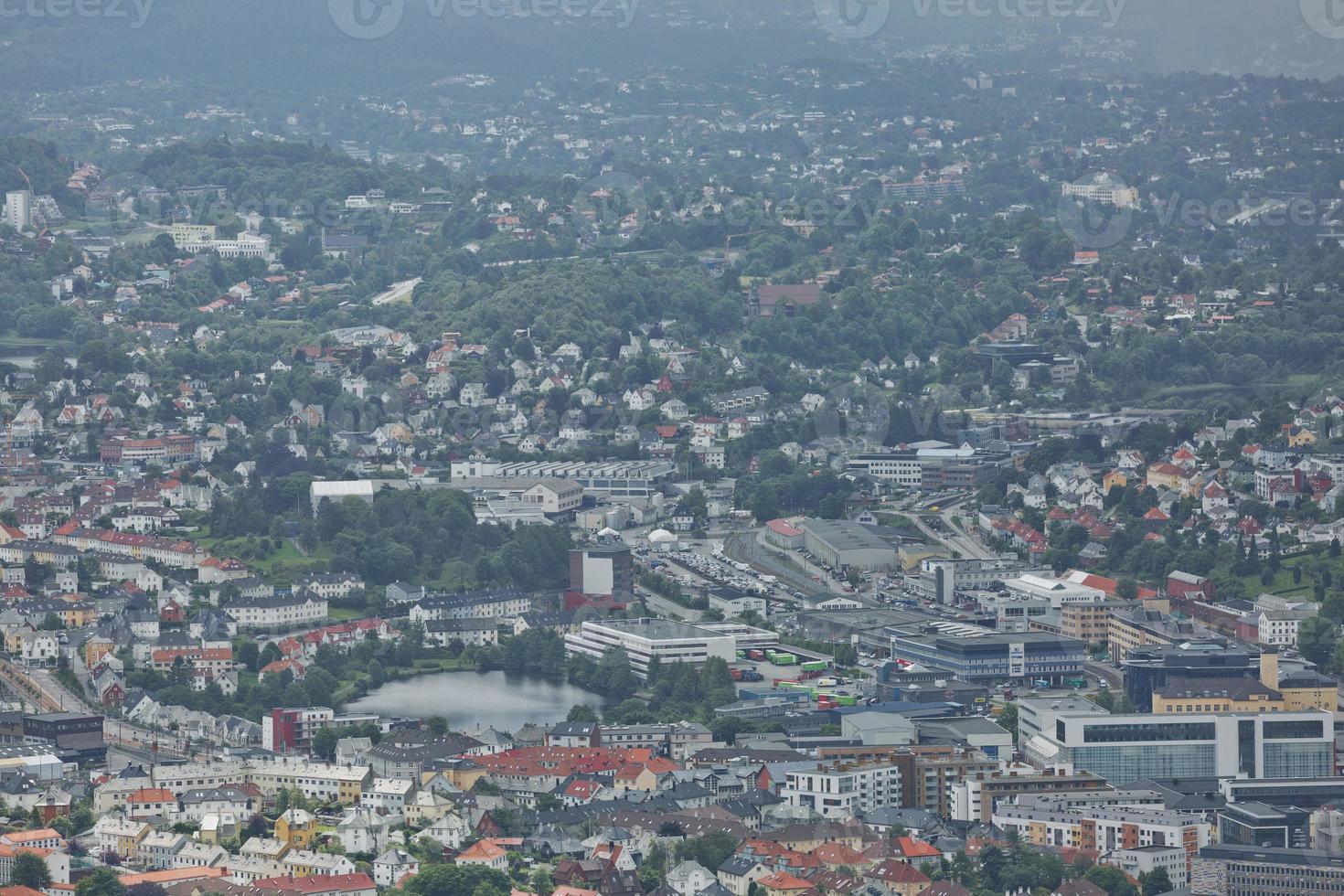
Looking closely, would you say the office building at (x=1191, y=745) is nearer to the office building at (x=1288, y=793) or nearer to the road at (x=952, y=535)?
the office building at (x=1288, y=793)

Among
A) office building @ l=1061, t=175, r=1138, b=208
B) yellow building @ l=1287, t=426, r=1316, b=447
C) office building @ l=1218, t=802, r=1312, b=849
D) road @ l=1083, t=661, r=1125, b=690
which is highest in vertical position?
office building @ l=1218, t=802, r=1312, b=849

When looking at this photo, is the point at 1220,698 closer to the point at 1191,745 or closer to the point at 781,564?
the point at 1191,745

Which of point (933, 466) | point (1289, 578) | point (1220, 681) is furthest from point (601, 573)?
point (1220, 681)

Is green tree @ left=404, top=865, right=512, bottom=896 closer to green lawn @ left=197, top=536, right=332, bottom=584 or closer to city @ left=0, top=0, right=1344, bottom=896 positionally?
city @ left=0, top=0, right=1344, bottom=896

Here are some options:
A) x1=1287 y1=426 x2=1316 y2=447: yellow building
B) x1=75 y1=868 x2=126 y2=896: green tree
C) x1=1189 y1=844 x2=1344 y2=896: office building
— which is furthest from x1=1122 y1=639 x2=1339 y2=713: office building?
x1=1287 y1=426 x2=1316 y2=447: yellow building

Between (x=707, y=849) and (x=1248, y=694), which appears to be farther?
(x=1248, y=694)

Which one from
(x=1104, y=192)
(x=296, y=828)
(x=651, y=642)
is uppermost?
(x=296, y=828)

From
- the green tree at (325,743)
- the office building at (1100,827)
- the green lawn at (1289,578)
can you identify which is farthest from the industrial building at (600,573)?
the office building at (1100,827)
